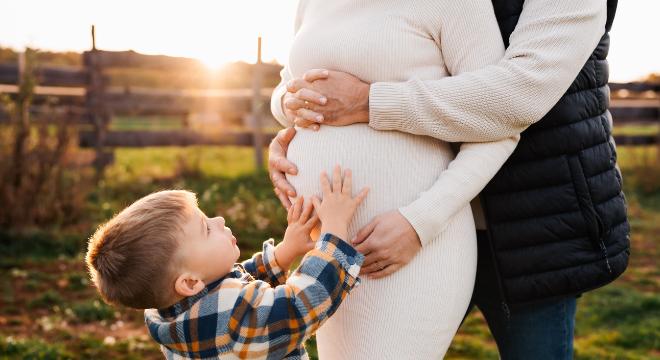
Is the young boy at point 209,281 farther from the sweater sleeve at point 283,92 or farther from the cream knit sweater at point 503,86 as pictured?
the sweater sleeve at point 283,92

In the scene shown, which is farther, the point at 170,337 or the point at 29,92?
the point at 29,92

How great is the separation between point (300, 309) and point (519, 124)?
0.64 metres

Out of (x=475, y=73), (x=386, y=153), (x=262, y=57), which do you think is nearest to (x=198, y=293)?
(x=386, y=153)

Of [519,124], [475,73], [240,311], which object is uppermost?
[475,73]

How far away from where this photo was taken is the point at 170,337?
1661 millimetres

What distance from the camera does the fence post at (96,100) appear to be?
31.3 ft

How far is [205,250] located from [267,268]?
0.94ft

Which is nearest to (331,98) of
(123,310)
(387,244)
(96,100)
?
(387,244)

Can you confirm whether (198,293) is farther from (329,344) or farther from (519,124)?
(519,124)

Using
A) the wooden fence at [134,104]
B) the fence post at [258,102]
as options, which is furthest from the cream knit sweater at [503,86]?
the fence post at [258,102]

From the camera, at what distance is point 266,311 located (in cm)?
159

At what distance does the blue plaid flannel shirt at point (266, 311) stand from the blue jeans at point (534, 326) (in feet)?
1.54

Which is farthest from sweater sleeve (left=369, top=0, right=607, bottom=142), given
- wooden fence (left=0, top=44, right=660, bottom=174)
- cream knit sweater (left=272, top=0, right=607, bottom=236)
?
wooden fence (left=0, top=44, right=660, bottom=174)

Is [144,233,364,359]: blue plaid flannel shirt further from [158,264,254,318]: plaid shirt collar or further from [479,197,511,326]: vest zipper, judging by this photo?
[479,197,511,326]: vest zipper
